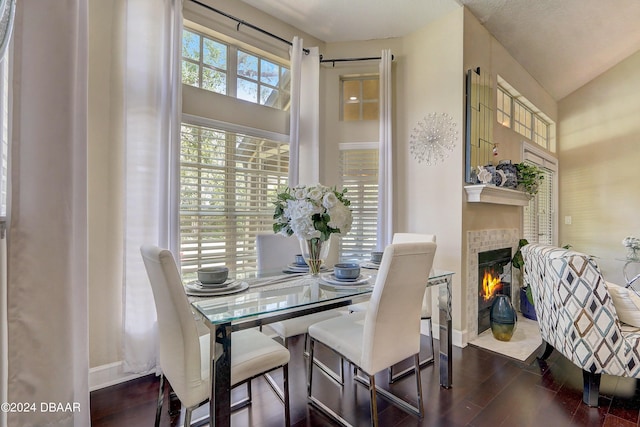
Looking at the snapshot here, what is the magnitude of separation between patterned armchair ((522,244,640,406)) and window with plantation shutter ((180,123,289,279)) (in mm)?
2412

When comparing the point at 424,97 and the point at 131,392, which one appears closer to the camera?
the point at 131,392

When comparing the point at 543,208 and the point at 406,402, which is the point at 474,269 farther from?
the point at 543,208

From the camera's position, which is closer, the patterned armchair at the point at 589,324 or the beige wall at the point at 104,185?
the patterned armchair at the point at 589,324

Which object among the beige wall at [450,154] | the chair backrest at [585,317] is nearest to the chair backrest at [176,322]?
the chair backrest at [585,317]

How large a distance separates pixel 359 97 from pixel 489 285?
2.64m

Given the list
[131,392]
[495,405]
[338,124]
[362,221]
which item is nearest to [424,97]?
[338,124]

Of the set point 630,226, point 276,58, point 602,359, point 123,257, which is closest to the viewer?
point 602,359

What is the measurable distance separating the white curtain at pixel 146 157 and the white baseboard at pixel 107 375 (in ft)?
0.23

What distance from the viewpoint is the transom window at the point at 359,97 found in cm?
351

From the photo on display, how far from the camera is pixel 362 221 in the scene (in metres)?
3.43

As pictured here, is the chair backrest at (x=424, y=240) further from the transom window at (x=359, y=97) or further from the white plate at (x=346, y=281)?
the transom window at (x=359, y=97)

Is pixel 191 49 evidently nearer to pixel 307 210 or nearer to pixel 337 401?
pixel 307 210

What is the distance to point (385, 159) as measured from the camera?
10.6 ft

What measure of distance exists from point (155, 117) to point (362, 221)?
7.46 ft
